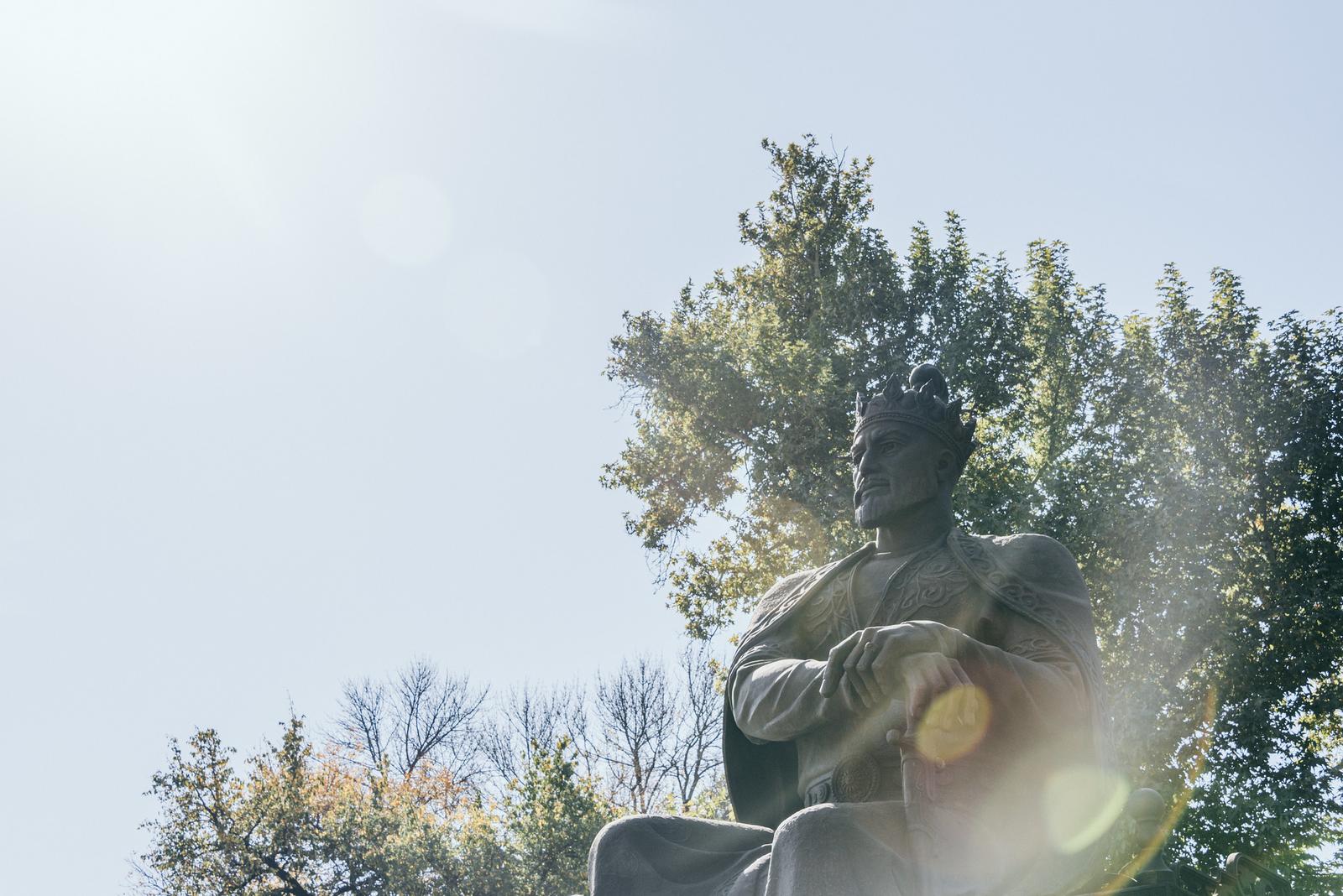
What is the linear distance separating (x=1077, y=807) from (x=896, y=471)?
4.47ft

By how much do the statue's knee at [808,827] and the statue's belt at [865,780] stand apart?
0.38 meters

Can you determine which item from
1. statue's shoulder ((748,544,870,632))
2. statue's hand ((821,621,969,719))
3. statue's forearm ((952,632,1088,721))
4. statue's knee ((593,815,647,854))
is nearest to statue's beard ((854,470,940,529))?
statue's shoulder ((748,544,870,632))

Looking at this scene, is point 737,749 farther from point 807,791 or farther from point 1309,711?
point 1309,711

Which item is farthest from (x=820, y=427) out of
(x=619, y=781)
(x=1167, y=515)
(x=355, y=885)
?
(x=619, y=781)

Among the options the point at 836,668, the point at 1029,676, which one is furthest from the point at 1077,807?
the point at 836,668

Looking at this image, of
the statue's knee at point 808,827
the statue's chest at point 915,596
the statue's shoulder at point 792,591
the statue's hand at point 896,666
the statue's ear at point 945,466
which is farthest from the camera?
the statue's ear at point 945,466

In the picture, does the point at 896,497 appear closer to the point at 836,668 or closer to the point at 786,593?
the point at 786,593

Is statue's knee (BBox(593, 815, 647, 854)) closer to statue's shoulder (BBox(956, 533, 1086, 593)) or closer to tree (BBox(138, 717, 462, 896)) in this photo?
statue's shoulder (BBox(956, 533, 1086, 593))

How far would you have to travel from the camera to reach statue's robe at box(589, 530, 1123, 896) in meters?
3.51

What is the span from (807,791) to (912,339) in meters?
12.5

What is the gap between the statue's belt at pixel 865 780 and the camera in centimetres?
389

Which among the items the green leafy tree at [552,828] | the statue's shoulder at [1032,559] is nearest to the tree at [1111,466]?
the green leafy tree at [552,828]

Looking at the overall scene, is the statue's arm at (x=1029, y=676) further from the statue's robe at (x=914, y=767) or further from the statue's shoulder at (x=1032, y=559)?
the statue's shoulder at (x=1032, y=559)

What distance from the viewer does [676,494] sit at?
54.8 ft
